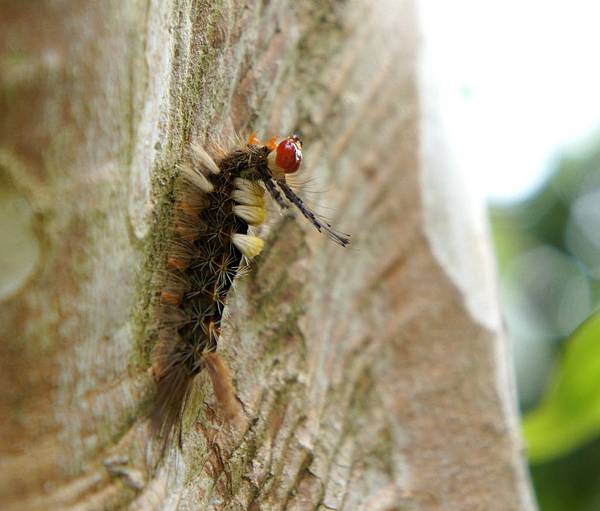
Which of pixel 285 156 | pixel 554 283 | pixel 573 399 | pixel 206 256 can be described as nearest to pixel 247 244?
pixel 206 256

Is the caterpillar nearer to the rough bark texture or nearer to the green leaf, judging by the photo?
the rough bark texture

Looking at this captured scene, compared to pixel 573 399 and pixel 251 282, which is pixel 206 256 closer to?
pixel 251 282

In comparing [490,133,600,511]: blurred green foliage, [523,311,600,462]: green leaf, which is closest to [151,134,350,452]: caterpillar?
[523,311,600,462]: green leaf

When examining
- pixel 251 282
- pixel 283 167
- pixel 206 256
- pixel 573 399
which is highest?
pixel 283 167

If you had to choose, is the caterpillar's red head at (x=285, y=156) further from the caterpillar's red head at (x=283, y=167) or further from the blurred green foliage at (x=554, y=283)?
the blurred green foliage at (x=554, y=283)

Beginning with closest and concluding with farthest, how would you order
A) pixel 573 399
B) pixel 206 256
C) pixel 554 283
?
pixel 206 256
pixel 573 399
pixel 554 283
